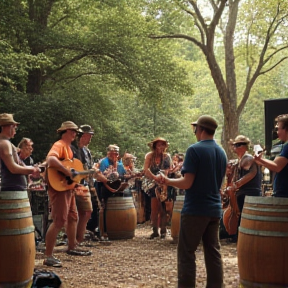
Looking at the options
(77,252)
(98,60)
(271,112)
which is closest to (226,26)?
(98,60)

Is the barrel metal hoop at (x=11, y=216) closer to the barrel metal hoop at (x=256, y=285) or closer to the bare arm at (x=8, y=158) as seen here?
the bare arm at (x=8, y=158)

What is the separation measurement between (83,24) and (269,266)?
1604cm

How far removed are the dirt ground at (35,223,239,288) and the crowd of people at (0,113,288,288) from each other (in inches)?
13.4

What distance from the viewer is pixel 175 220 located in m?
9.70

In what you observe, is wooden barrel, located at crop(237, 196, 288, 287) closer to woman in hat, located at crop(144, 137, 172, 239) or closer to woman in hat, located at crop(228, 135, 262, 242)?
woman in hat, located at crop(228, 135, 262, 242)

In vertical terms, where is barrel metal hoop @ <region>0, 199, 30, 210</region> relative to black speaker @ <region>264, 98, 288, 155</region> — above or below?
below

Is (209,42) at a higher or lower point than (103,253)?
higher

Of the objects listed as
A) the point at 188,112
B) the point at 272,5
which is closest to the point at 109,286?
the point at 272,5

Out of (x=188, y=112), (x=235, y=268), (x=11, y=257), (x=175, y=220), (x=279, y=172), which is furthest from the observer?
(x=188, y=112)

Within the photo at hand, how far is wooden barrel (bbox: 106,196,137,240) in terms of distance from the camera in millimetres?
10688

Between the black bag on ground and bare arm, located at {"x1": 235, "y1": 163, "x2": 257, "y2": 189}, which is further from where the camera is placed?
bare arm, located at {"x1": 235, "y1": 163, "x2": 257, "y2": 189}

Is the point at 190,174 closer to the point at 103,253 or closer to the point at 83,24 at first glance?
the point at 103,253

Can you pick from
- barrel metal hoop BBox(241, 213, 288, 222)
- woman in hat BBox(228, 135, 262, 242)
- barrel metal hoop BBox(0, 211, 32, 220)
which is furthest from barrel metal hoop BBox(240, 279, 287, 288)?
woman in hat BBox(228, 135, 262, 242)

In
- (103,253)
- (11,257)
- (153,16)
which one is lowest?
(103,253)
